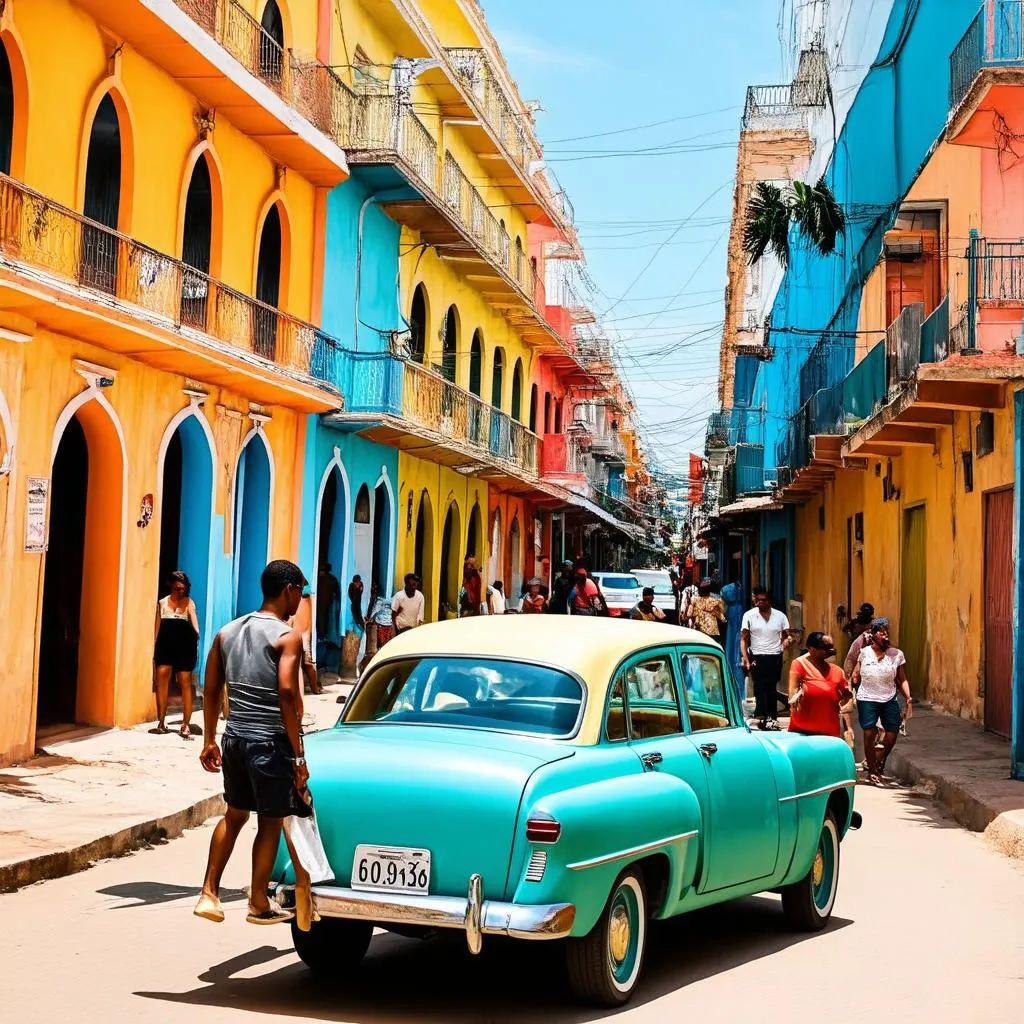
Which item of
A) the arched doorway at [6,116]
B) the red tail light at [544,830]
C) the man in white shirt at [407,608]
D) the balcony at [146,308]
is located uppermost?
the arched doorway at [6,116]

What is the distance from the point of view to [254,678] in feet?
21.4

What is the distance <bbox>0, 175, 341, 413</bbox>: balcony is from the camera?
42.9 ft

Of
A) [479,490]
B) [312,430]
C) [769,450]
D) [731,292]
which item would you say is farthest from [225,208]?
[731,292]

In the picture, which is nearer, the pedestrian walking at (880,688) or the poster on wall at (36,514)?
the poster on wall at (36,514)

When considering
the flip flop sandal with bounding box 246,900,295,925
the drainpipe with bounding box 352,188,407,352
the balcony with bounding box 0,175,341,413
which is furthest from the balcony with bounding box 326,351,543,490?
the flip flop sandal with bounding box 246,900,295,925

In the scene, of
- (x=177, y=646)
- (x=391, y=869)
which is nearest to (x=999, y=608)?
(x=177, y=646)

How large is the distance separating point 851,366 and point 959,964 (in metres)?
19.7

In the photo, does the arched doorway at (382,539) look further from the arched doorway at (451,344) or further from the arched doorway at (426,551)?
the arched doorway at (451,344)

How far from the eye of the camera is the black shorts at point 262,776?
6203mm

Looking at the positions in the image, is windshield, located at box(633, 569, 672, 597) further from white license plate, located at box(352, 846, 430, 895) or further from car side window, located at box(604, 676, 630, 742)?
white license plate, located at box(352, 846, 430, 895)

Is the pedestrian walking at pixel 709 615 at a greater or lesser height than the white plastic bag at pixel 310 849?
greater

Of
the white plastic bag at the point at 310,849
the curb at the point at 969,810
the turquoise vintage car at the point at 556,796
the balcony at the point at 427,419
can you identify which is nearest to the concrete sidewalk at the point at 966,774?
the curb at the point at 969,810

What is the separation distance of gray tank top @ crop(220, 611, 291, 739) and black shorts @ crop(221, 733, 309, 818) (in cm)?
5

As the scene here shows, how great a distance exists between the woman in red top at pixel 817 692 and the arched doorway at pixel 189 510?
26.8 ft
